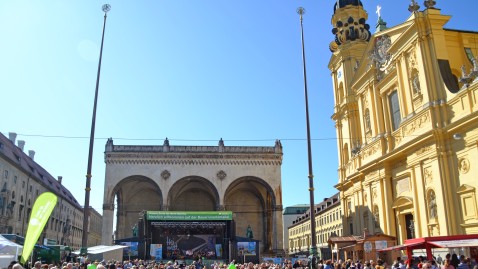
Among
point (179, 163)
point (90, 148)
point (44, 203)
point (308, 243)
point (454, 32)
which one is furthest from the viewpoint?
point (308, 243)

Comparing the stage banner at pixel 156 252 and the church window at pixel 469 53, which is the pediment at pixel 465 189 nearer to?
the church window at pixel 469 53

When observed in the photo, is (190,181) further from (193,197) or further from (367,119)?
(367,119)

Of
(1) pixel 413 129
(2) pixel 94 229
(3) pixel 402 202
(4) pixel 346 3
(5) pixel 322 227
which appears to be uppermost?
(4) pixel 346 3

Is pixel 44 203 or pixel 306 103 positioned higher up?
pixel 306 103

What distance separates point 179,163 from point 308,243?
36.1m

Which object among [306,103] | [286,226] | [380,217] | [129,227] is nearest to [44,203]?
[306,103]

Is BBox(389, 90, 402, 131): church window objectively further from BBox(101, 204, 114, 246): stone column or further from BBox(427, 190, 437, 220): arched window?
BBox(101, 204, 114, 246): stone column

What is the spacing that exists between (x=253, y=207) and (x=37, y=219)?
3841 cm

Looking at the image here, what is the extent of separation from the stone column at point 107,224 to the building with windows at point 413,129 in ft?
78.5

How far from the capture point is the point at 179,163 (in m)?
45.0

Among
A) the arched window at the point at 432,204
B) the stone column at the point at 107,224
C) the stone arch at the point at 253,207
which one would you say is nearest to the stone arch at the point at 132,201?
the stone column at the point at 107,224

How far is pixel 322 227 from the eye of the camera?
65.9 m

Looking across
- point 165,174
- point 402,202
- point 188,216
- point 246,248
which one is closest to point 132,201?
point 165,174

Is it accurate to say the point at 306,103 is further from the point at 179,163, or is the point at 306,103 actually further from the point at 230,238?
the point at 179,163
